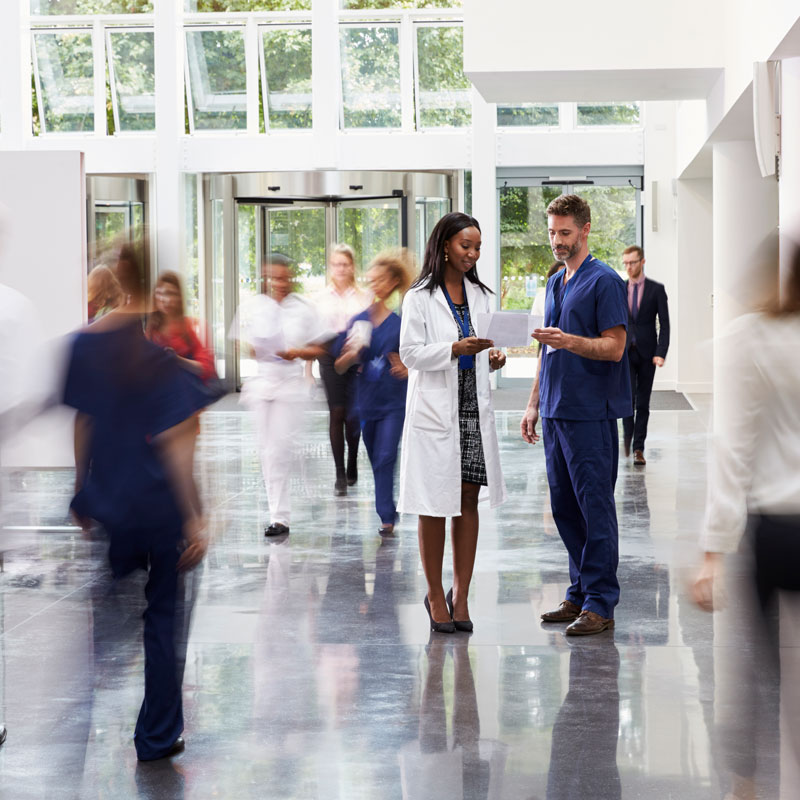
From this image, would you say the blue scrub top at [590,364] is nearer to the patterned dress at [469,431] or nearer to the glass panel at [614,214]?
the patterned dress at [469,431]

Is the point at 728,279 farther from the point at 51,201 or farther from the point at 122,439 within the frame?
the point at 122,439

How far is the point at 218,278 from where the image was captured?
2127cm

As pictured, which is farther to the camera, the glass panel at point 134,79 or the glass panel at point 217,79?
the glass panel at point 134,79

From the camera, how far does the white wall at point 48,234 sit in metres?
9.12

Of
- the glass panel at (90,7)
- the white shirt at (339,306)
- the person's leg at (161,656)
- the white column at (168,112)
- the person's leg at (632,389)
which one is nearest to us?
the person's leg at (161,656)

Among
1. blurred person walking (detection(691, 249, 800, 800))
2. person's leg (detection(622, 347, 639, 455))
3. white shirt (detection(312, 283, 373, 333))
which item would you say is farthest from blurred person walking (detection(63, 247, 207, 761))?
person's leg (detection(622, 347, 639, 455))

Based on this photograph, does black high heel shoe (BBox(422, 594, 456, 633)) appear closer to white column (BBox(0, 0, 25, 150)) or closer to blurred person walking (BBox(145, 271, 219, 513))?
blurred person walking (BBox(145, 271, 219, 513))

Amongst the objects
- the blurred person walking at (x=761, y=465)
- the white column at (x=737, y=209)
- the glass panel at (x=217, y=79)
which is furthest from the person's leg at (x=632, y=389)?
the glass panel at (x=217, y=79)

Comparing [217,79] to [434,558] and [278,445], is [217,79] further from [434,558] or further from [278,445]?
[434,558]

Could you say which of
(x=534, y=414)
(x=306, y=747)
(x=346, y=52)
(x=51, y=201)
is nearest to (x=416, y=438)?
(x=534, y=414)

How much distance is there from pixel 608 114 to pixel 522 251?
2.69 metres

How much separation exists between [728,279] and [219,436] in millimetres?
6305

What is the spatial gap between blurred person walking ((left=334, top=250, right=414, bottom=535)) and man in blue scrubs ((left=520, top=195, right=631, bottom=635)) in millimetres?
2602

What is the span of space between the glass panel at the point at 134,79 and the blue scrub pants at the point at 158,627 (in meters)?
18.5
